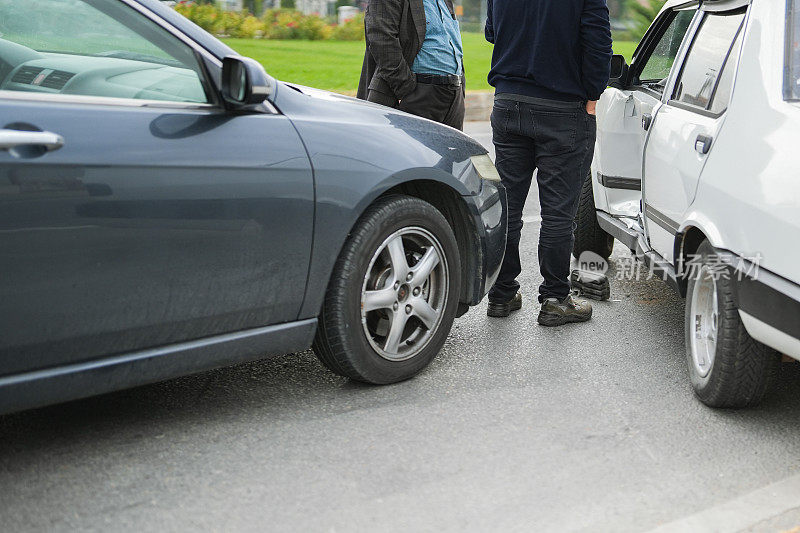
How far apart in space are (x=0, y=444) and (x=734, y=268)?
2.51 metres

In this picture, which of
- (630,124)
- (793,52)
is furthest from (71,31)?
(630,124)

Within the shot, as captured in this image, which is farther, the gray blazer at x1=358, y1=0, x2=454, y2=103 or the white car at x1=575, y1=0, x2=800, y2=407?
the gray blazer at x1=358, y1=0, x2=454, y2=103

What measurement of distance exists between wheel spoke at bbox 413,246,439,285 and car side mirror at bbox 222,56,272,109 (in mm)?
960

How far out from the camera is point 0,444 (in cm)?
324

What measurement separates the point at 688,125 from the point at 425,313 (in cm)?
136

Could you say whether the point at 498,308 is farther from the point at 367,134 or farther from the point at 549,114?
the point at 367,134

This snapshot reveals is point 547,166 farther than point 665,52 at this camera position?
No

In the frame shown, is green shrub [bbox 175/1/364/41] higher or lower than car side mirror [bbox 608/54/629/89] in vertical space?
lower

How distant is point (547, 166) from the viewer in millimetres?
4637

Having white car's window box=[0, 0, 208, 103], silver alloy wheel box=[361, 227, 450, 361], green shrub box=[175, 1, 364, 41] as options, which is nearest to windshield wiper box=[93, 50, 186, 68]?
white car's window box=[0, 0, 208, 103]

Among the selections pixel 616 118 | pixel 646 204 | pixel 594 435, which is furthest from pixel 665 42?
pixel 594 435

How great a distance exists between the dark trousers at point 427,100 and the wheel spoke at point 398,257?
2125mm

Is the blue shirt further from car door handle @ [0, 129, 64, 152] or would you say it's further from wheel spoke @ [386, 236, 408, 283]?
car door handle @ [0, 129, 64, 152]

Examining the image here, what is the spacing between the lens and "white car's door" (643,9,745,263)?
12.8 feet
